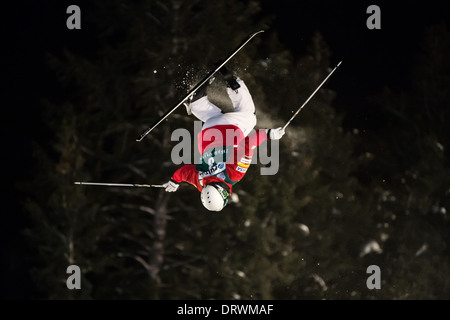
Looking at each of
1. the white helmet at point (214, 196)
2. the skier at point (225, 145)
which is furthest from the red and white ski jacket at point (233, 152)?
the white helmet at point (214, 196)

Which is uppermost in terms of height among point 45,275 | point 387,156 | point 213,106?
point 387,156

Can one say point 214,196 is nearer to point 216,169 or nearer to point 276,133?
point 216,169

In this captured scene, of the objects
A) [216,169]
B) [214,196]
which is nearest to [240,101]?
[216,169]

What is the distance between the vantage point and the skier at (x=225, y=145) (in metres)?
9.63

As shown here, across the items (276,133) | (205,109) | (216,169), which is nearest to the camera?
(276,133)

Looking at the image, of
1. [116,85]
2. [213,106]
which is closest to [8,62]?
[116,85]

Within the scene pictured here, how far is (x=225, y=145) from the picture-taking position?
9.68 meters

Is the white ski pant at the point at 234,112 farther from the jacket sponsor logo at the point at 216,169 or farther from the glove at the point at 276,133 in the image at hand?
the jacket sponsor logo at the point at 216,169

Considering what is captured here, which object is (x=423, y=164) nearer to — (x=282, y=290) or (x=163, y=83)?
(x=282, y=290)

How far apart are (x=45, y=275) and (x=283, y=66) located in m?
5.02

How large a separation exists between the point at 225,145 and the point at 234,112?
32 cm

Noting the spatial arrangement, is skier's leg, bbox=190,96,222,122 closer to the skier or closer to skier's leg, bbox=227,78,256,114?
the skier

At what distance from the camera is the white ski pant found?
9.73 metres

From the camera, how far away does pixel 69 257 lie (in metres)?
18.4
